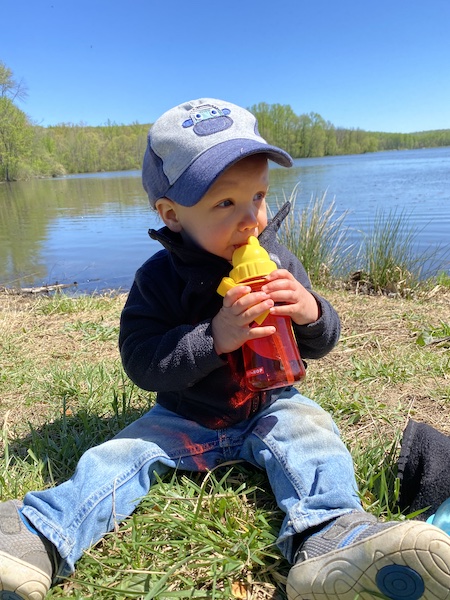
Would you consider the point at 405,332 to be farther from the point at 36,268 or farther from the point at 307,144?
the point at 307,144

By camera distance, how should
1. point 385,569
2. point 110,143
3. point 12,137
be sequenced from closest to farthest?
point 385,569, point 12,137, point 110,143

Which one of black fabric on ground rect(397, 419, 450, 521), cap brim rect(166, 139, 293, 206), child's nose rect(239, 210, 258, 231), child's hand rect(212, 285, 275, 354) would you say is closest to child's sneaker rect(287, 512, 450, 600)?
black fabric on ground rect(397, 419, 450, 521)

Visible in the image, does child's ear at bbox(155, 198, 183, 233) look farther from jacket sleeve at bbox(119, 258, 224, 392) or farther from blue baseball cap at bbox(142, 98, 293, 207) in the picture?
jacket sleeve at bbox(119, 258, 224, 392)

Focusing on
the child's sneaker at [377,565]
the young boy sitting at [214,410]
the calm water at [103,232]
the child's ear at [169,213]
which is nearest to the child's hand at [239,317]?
the young boy sitting at [214,410]

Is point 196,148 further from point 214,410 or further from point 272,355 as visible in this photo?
point 214,410

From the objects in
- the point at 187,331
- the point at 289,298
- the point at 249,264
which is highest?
the point at 249,264

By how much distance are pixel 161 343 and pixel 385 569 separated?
96 centimetres

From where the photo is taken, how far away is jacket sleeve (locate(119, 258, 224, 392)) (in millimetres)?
1654

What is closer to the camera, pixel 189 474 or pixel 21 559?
pixel 21 559

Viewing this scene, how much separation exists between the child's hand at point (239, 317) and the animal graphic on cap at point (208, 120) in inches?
22.1

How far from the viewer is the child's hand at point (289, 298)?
154 cm

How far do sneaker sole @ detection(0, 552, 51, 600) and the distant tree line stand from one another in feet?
171

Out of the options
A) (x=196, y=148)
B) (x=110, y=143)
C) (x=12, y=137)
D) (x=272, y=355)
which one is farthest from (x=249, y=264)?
(x=110, y=143)

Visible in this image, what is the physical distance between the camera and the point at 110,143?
91.1m
